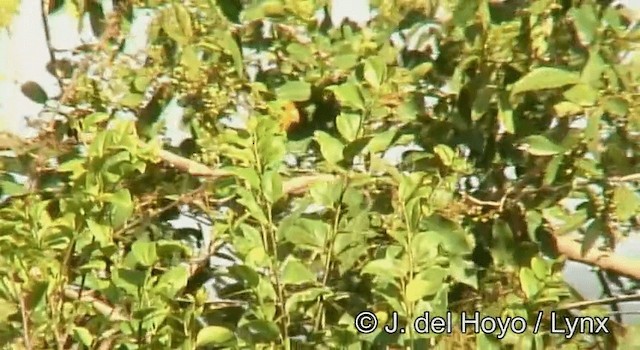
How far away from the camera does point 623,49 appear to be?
5.55ft

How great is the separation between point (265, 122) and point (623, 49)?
0.51 m

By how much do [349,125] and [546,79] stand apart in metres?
0.28

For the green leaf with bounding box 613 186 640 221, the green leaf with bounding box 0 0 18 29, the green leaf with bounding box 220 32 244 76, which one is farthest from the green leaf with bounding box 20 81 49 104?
the green leaf with bounding box 613 186 640 221

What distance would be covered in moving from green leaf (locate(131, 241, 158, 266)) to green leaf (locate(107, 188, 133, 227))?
0.06m

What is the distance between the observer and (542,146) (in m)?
1.76

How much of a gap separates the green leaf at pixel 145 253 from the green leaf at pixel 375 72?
1.22 feet

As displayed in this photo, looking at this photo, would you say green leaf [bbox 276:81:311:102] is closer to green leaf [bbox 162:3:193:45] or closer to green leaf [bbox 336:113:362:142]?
green leaf [bbox 162:3:193:45]

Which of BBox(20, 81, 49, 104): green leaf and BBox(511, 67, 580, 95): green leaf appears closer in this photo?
BBox(511, 67, 580, 95): green leaf

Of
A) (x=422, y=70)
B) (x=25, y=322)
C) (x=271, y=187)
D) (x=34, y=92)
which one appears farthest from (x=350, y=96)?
(x=34, y=92)

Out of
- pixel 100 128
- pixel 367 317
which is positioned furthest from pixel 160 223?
pixel 367 317

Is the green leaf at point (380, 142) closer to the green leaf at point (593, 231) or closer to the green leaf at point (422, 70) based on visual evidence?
the green leaf at point (422, 70)

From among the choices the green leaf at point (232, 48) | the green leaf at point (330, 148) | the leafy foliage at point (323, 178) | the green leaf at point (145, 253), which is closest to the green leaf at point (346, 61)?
the leafy foliage at point (323, 178)

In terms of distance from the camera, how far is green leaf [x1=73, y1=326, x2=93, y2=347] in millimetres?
1634

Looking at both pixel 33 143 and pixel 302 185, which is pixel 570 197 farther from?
pixel 33 143
